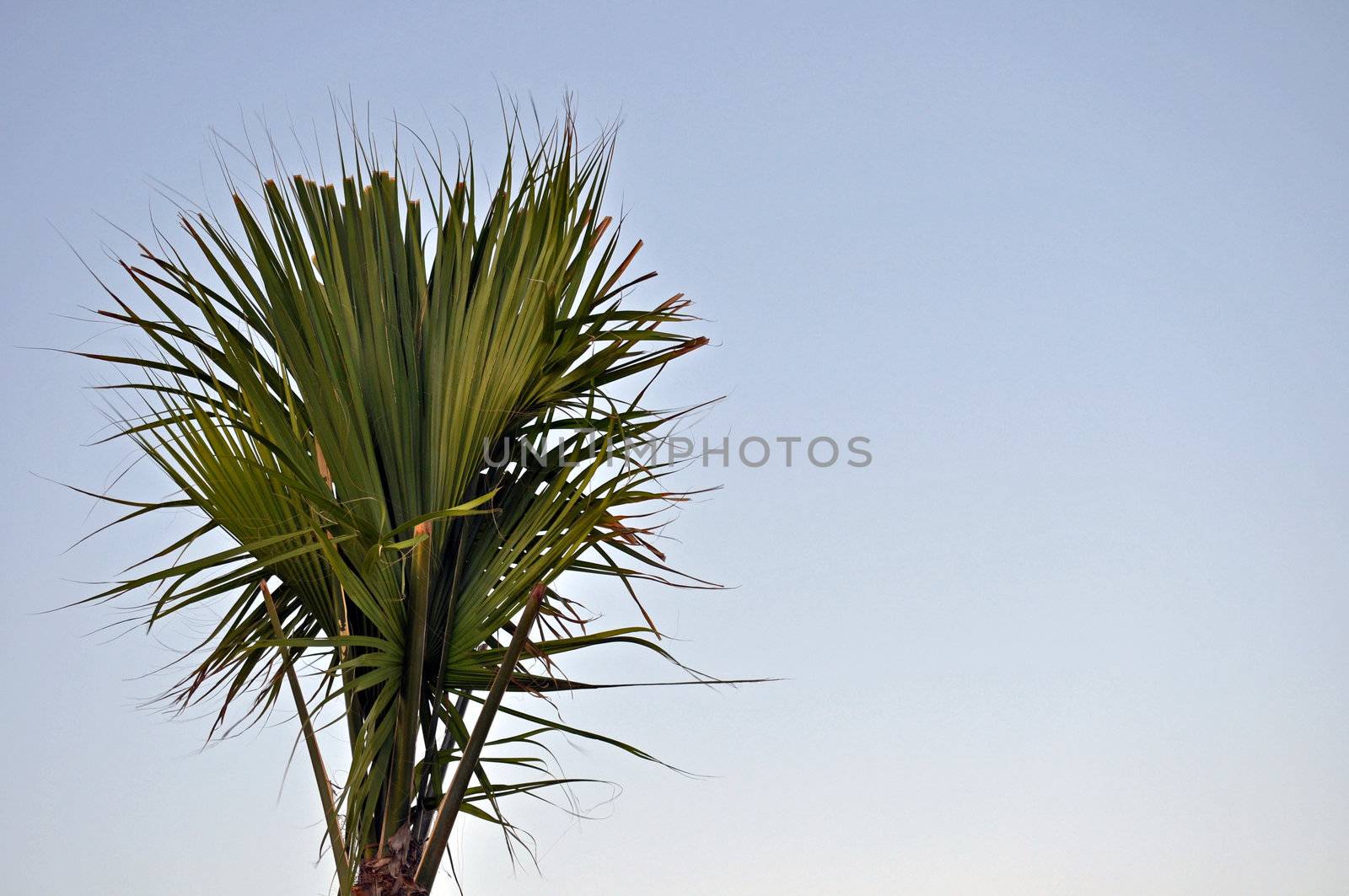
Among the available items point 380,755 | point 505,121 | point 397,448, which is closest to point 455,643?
point 380,755

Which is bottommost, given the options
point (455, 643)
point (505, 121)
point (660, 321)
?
point (455, 643)

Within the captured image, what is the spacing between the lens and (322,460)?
327 centimetres

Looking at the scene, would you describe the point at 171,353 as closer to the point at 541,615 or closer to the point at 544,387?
the point at 544,387

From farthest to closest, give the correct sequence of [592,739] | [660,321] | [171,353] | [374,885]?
[660,321] < [171,353] < [592,739] < [374,885]

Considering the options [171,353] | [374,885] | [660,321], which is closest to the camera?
[374,885]

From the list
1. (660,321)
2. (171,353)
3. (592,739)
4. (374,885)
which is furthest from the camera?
(660,321)

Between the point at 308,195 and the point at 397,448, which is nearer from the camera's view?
the point at 397,448

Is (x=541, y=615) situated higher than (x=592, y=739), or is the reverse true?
(x=541, y=615)

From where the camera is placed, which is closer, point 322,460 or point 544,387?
point 322,460

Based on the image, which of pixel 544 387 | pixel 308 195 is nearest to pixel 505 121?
pixel 308 195

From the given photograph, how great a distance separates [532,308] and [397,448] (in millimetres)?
553

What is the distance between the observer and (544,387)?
3557 millimetres

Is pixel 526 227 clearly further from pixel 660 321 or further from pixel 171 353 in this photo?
pixel 171 353

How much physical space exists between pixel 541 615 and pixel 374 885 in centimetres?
89
